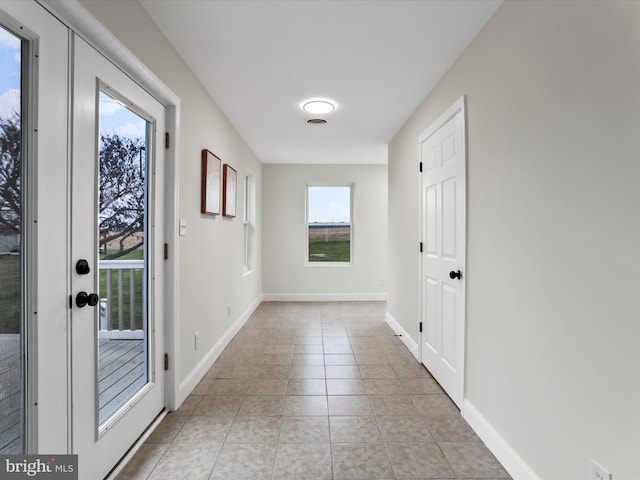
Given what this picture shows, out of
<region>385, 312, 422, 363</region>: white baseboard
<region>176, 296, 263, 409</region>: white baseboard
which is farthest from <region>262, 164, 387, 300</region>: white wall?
<region>176, 296, 263, 409</region>: white baseboard

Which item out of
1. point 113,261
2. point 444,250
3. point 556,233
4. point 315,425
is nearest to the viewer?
point 556,233

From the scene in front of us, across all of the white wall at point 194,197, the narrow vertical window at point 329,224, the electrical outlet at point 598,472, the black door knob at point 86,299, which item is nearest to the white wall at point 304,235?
the narrow vertical window at point 329,224

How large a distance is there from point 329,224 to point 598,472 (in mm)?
5034

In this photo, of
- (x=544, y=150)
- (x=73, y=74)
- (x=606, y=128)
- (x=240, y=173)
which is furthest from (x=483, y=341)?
(x=240, y=173)

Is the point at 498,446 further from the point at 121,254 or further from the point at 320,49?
the point at 320,49

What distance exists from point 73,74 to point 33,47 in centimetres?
18

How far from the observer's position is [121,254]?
67.8 inches

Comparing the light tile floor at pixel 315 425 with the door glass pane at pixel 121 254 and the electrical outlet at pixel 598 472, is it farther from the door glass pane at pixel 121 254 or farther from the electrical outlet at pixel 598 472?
the electrical outlet at pixel 598 472

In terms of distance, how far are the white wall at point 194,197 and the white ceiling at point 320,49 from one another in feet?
0.39

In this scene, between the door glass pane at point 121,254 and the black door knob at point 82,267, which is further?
the door glass pane at point 121,254

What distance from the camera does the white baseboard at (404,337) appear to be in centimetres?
318

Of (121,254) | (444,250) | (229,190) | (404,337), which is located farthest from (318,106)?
(404,337)

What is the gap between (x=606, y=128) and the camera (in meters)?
1.11

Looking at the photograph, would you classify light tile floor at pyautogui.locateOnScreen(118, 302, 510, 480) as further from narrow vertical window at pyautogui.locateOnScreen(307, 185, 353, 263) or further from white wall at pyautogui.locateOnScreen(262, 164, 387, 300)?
narrow vertical window at pyautogui.locateOnScreen(307, 185, 353, 263)
